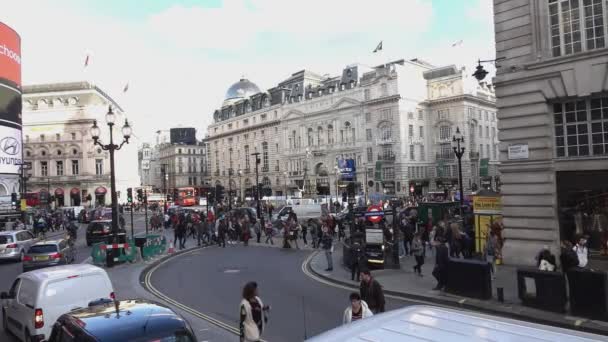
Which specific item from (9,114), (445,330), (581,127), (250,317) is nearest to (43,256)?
(250,317)

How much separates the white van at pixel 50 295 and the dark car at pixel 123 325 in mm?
3059

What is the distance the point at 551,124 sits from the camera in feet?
57.5

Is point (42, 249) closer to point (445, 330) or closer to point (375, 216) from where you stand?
point (375, 216)

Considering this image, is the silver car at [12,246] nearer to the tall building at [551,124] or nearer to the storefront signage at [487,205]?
the storefront signage at [487,205]

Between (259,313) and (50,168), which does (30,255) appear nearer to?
(259,313)

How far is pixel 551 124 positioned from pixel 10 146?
196ft

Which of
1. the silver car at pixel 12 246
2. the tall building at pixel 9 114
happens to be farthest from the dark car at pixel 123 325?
the tall building at pixel 9 114

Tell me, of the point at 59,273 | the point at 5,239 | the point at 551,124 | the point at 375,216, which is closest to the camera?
the point at 59,273

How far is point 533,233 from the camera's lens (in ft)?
57.7

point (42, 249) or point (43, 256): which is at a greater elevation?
point (42, 249)

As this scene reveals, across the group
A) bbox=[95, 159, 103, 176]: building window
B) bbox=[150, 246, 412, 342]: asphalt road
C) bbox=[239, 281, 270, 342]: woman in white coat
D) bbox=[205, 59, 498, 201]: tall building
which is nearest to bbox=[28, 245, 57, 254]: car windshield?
bbox=[150, 246, 412, 342]: asphalt road

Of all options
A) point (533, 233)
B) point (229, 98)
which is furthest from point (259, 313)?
point (229, 98)

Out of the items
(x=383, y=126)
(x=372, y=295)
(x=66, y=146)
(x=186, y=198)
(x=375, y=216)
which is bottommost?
(x=372, y=295)

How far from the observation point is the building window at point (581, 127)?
54.2 feet
